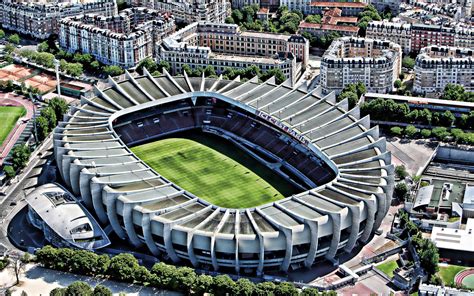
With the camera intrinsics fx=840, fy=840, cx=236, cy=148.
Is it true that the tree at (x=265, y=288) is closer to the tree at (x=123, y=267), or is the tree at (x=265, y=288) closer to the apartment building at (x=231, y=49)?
the tree at (x=123, y=267)

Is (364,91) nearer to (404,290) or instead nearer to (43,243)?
(404,290)

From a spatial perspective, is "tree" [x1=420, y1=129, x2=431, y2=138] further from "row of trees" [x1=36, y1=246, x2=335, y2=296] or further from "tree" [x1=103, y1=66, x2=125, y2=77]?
"tree" [x1=103, y1=66, x2=125, y2=77]

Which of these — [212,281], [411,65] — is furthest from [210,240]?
[411,65]

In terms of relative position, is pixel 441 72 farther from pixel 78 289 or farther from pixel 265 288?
pixel 78 289

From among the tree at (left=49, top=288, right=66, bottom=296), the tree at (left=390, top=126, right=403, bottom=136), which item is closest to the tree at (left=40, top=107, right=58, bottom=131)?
the tree at (left=49, top=288, right=66, bottom=296)

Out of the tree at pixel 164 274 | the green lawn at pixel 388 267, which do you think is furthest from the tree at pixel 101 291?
the green lawn at pixel 388 267

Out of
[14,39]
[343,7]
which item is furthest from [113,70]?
[343,7]
